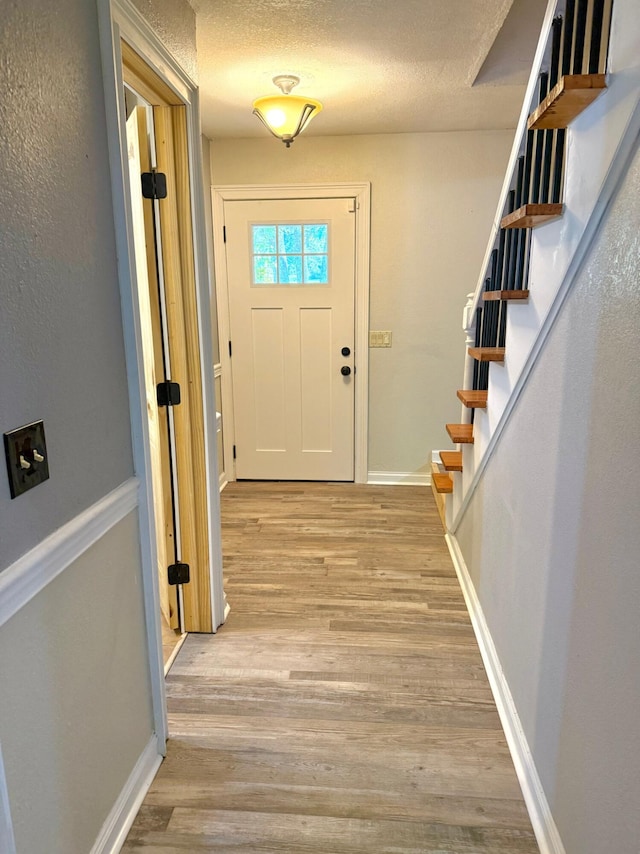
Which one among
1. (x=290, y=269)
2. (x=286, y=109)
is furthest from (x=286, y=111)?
(x=290, y=269)

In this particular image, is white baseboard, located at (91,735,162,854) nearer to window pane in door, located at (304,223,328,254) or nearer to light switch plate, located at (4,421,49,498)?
light switch plate, located at (4,421,49,498)

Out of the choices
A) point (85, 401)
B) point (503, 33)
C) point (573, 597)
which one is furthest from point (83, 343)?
point (503, 33)

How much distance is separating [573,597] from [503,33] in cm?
236

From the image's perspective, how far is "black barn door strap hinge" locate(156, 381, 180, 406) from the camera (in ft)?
6.84

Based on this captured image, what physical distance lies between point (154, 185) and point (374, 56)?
120cm

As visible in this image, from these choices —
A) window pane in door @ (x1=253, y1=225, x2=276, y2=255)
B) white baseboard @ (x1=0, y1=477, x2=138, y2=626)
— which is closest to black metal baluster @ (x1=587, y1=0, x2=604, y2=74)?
white baseboard @ (x1=0, y1=477, x2=138, y2=626)

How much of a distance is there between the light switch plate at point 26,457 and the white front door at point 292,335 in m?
2.98

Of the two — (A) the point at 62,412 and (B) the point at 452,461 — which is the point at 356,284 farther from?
(A) the point at 62,412

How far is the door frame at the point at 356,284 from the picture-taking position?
3.68 m

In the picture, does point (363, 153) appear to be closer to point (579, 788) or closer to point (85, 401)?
point (85, 401)

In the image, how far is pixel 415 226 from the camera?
3.68m

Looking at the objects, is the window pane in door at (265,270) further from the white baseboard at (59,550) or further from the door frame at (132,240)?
the white baseboard at (59,550)

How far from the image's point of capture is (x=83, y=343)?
48.0 inches

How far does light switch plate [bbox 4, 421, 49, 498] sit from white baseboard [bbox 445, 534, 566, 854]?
1.41m
